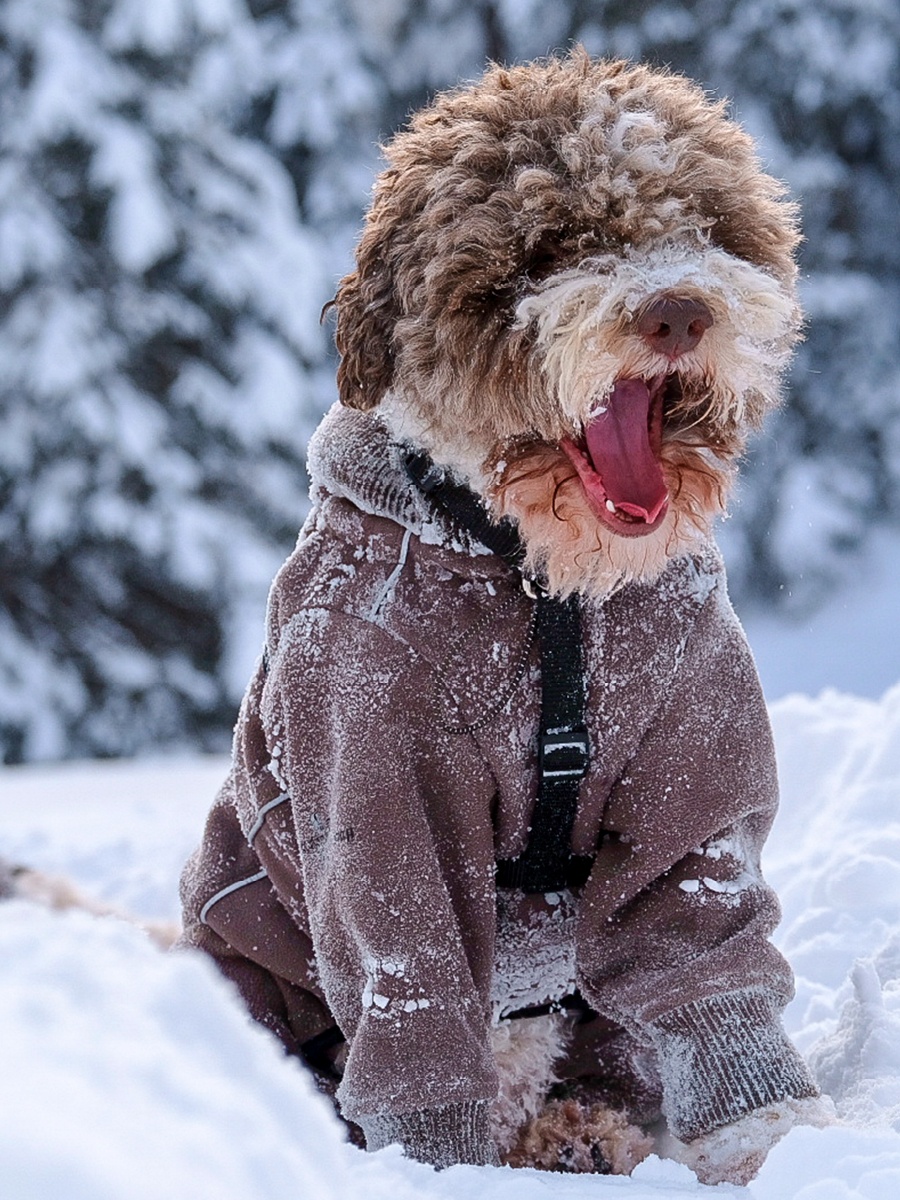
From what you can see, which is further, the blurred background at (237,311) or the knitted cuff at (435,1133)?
the blurred background at (237,311)

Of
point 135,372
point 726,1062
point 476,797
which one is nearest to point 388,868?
point 476,797

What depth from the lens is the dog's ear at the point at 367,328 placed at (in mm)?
2250

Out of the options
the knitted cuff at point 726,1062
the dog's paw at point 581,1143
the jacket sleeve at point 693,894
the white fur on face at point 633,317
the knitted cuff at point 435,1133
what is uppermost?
the white fur on face at point 633,317

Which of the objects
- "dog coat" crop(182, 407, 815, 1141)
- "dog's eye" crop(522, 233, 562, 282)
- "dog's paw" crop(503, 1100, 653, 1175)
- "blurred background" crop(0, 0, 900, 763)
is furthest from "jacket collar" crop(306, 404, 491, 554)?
"blurred background" crop(0, 0, 900, 763)

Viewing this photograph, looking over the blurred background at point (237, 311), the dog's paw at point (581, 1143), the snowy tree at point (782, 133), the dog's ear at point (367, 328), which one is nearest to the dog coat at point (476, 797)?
the dog's ear at point (367, 328)

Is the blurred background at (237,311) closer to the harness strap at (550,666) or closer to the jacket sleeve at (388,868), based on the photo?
the harness strap at (550,666)

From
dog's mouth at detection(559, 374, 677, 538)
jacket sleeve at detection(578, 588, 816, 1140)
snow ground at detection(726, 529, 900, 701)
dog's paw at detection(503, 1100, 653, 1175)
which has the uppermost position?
dog's mouth at detection(559, 374, 677, 538)

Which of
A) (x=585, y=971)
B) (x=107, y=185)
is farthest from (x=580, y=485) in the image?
(x=107, y=185)

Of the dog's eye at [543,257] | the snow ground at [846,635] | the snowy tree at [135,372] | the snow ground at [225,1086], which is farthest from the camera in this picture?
the snow ground at [846,635]

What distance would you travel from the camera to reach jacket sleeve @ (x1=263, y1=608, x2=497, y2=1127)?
215 cm

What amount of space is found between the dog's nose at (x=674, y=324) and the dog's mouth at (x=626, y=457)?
0.31ft

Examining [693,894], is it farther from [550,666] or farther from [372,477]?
[372,477]

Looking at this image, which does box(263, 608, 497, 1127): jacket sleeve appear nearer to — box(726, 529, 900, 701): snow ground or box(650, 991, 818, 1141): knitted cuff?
box(650, 991, 818, 1141): knitted cuff

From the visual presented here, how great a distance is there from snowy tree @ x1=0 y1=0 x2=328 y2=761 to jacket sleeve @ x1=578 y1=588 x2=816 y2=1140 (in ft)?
25.9
